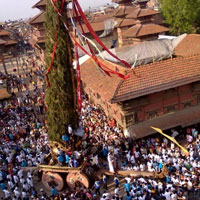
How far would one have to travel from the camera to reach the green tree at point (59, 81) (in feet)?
43.5

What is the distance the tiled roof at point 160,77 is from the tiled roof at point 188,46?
5018 millimetres

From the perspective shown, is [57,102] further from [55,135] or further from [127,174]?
[127,174]

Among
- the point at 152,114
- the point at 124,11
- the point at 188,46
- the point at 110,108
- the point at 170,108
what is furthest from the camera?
the point at 124,11

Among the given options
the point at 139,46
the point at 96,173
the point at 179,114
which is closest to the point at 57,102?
the point at 96,173

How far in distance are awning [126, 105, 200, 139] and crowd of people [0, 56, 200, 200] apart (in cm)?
46

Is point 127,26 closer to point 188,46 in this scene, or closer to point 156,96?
point 188,46

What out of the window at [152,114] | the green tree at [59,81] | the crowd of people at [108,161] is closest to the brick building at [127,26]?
the crowd of people at [108,161]

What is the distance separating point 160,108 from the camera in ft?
59.5

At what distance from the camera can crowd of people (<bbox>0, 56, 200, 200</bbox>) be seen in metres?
12.3

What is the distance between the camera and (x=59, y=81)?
45.0 ft

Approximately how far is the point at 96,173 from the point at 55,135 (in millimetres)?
2779

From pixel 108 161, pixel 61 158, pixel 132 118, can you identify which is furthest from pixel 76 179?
pixel 132 118

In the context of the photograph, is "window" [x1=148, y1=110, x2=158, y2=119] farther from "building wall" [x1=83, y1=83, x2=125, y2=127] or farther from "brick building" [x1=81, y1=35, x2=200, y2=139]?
"building wall" [x1=83, y1=83, x2=125, y2=127]

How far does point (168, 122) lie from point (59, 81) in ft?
24.9
